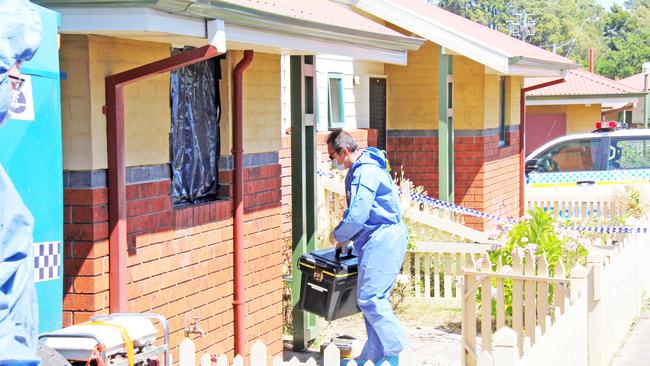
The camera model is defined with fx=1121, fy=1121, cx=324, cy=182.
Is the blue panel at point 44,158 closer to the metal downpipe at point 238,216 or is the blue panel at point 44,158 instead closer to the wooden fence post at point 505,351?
the wooden fence post at point 505,351

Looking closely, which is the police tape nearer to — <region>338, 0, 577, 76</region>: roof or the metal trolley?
<region>338, 0, 577, 76</region>: roof

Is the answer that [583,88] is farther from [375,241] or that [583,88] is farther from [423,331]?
[375,241]

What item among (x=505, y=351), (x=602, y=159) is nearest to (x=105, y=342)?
(x=505, y=351)

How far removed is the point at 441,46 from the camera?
1448 cm

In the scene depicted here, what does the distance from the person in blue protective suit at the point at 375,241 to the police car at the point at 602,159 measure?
974cm

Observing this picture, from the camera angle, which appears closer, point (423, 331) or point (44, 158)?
point (44, 158)

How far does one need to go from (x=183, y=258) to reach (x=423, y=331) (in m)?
4.21

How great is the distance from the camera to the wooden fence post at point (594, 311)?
7344 millimetres

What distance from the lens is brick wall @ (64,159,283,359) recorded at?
6.05 meters

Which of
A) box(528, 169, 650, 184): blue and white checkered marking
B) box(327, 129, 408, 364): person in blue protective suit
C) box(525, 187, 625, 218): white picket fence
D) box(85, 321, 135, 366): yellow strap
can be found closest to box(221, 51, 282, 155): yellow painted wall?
box(327, 129, 408, 364): person in blue protective suit

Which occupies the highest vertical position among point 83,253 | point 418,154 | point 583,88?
point 583,88

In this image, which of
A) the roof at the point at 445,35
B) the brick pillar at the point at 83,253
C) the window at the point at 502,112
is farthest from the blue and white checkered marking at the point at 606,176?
the brick pillar at the point at 83,253

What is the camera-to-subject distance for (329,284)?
26.3 feet

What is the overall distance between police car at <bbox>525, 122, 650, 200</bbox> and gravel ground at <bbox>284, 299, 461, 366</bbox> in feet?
19.2
